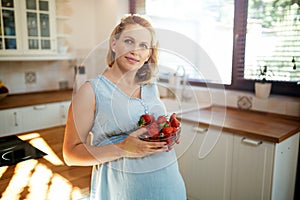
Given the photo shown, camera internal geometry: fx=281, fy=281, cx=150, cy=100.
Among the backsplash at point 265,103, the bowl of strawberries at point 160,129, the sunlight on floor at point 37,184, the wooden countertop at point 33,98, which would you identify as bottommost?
the sunlight on floor at point 37,184

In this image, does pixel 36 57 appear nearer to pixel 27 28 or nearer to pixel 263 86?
pixel 27 28

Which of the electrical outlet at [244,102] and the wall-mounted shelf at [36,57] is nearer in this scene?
the electrical outlet at [244,102]

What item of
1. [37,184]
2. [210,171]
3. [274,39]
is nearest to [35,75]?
[210,171]

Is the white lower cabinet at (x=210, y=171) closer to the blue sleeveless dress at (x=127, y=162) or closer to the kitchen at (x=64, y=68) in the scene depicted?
the kitchen at (x=64, y=68)

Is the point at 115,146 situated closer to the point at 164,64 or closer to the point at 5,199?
the point at 164,64

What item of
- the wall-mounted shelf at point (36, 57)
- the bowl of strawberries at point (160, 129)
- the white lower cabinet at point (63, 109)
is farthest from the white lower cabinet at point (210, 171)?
the wall-mounted shelf at point (36, 57)

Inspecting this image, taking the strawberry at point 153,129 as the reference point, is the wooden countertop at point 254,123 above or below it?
below

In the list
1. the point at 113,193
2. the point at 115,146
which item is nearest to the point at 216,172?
the point at 113,193

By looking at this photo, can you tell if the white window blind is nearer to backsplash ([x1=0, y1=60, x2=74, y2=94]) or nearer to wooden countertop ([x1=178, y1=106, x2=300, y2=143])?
wooden countertop ([x1=178, y1=106, x2=300, y2=143])

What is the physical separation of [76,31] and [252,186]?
259 cm

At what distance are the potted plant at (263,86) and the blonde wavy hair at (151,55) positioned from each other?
4.87 feet

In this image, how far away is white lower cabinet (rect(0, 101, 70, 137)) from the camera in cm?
247

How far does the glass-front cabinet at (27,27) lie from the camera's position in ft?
8.46

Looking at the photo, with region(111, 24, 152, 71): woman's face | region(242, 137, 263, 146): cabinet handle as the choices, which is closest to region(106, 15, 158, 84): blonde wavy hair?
region(111, 24, 152, 71): woman's face
